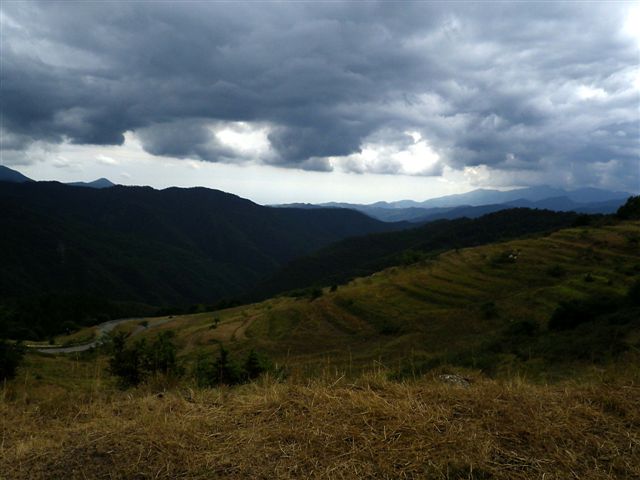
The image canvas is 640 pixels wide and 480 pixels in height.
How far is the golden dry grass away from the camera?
11.9ft

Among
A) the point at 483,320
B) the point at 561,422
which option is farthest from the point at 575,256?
the point at 561,422

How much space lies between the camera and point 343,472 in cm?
354

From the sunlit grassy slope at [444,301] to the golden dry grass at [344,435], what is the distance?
22.8 metres

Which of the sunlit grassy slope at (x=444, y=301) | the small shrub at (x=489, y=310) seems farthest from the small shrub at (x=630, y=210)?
the small shrub at (x=489, y=310)

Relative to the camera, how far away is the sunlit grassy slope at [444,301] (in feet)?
114

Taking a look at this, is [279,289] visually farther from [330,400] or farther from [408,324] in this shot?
[330,400]

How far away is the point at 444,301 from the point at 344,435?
46.2 metres

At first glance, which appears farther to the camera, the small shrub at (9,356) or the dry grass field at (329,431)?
the small shrub at (9,356)

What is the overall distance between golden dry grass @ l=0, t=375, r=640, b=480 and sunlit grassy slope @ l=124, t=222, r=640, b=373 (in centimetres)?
2278

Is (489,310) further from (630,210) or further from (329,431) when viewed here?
(630,210)

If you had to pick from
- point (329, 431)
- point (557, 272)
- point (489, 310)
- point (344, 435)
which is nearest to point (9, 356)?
point (329, 431)

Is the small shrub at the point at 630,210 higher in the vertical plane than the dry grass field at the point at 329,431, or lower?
higher

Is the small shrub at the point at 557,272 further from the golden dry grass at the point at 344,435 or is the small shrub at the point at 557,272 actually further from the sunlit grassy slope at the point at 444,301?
the golden dry grass at the point at 344,435

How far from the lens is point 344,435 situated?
4055mm
